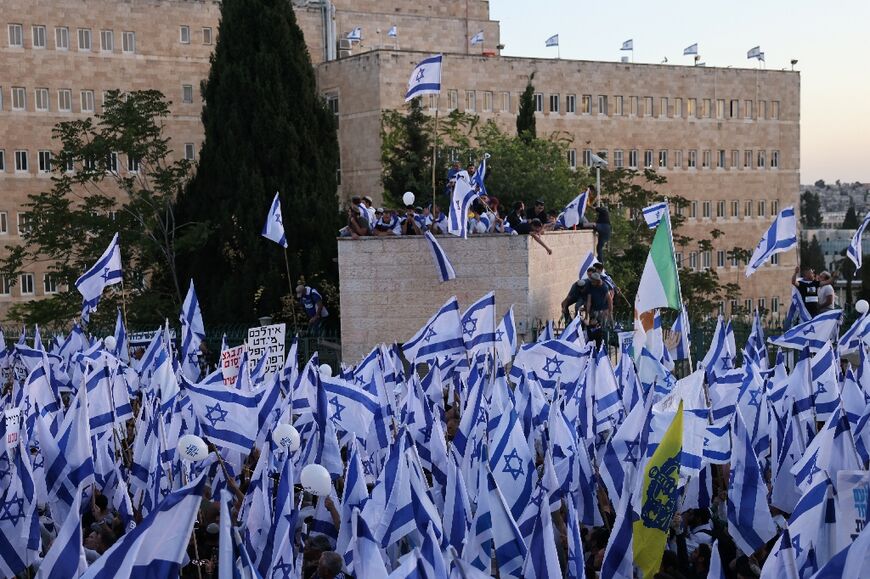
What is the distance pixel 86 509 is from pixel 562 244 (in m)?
13.3

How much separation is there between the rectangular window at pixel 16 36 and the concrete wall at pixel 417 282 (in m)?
37.5

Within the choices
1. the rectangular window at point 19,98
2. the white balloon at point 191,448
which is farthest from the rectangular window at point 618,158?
the white balloon at point 191,448

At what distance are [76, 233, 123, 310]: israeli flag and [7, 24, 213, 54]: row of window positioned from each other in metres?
38.5

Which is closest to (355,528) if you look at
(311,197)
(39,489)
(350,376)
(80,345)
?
(39,489)

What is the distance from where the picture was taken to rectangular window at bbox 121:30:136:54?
187ft

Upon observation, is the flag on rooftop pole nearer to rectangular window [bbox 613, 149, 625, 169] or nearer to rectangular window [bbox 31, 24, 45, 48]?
rectangular window [bbox 31, 24, 45, 48]

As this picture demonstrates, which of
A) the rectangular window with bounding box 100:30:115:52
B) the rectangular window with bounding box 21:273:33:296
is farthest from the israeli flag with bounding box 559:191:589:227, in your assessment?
the rectangular window with bounding box 21:273:33:296

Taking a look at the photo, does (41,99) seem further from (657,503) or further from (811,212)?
(811,212)

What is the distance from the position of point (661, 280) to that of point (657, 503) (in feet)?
21.5

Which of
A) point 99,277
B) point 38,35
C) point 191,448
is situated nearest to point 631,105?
point 38,35

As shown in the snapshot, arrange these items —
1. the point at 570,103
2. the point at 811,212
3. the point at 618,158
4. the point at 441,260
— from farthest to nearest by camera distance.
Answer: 1. the point at 811,212
2. the point at 618,158
3. the point at 570,103
4. the point at 441,260

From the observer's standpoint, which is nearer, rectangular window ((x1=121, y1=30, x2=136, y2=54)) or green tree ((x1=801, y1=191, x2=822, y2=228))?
rectangular window ((x1=121, y1=30, x2=136, y2=54))

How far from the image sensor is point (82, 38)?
56250mm

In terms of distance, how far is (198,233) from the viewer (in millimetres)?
29812
